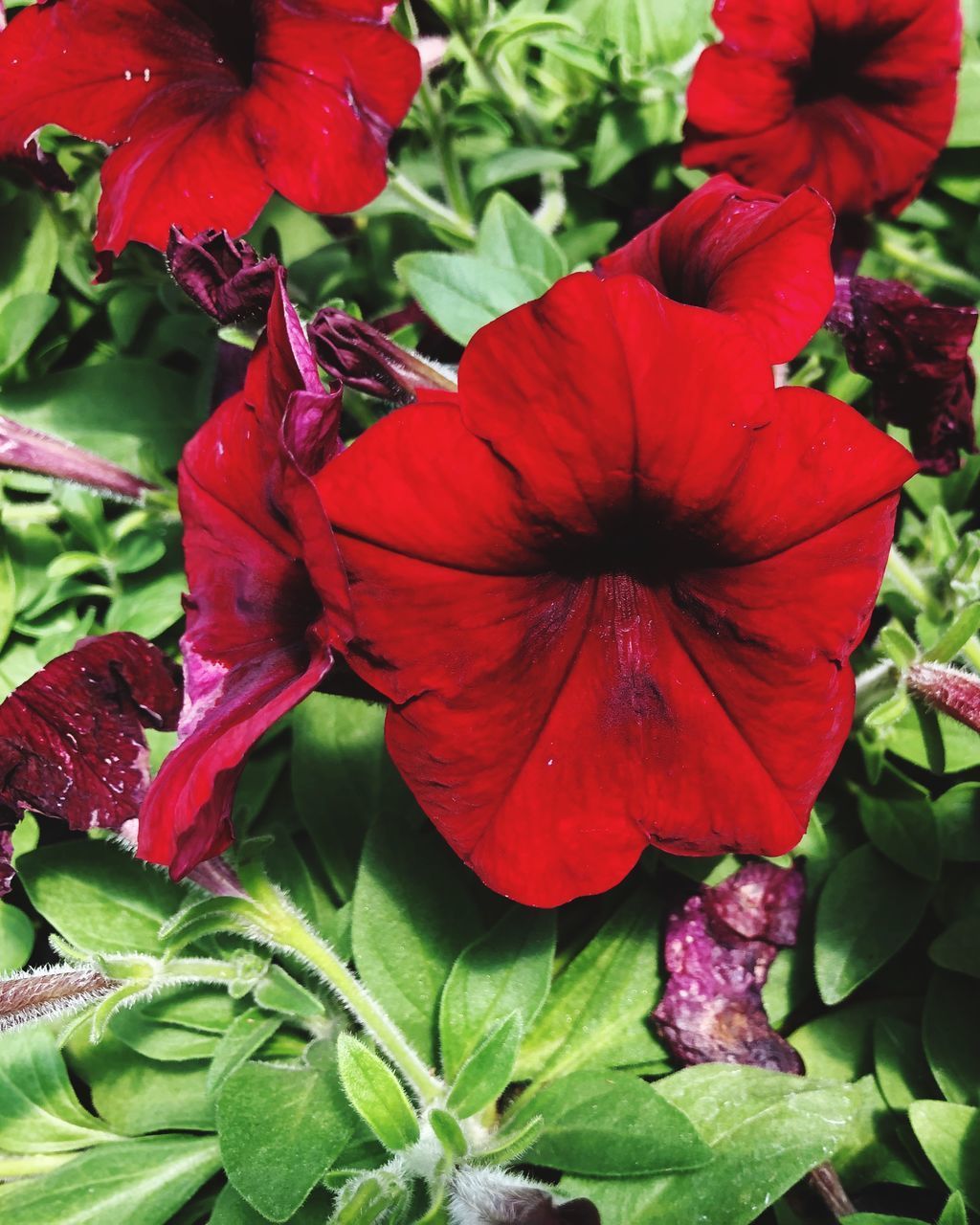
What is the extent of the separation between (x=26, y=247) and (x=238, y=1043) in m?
0.94

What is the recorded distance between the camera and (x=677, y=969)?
101 centimetres

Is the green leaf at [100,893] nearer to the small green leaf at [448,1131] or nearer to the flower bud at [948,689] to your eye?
the small green leaf at [448,1131]

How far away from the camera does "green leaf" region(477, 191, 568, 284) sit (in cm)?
112

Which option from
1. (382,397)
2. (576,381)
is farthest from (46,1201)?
(576,381)

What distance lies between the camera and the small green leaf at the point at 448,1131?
0.85m

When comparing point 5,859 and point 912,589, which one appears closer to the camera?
point 5,859

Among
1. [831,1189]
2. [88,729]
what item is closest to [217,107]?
[88,729]

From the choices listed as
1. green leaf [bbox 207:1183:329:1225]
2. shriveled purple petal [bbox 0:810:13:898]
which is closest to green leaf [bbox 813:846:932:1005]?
green leaf [bbox 207:1183:329:1225]

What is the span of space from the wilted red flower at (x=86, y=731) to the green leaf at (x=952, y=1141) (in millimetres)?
722

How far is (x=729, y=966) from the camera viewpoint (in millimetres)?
997

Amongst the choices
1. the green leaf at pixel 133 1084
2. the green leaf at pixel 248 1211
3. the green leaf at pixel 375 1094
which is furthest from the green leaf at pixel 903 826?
the green leaf at pixel 133 1084

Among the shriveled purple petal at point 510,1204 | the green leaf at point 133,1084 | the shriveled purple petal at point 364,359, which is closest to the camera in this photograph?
the shriveled purple petal at point 510,1204

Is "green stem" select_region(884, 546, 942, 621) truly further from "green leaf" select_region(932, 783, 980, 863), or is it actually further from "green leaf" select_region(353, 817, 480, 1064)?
"green leaf" select_region(353, 817, 480, 1064)

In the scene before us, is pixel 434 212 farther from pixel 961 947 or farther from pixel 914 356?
pixel 961 947
